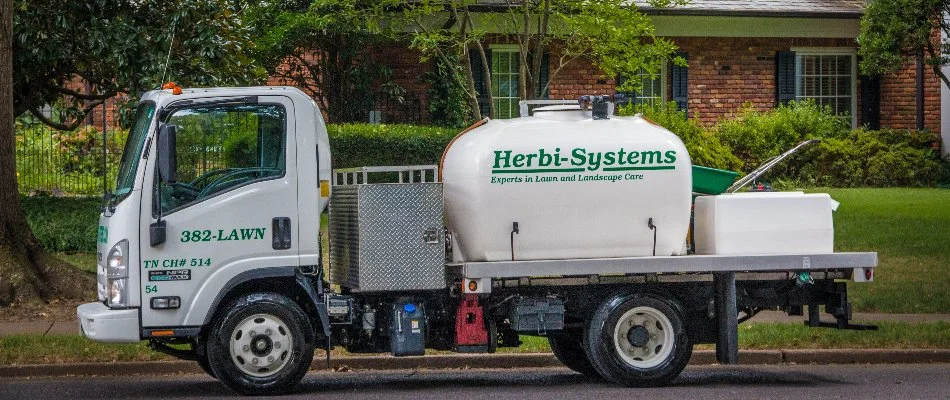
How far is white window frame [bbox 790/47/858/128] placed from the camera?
2767cm

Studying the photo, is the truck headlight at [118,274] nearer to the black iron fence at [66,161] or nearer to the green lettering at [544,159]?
the green lettering at [544,159]

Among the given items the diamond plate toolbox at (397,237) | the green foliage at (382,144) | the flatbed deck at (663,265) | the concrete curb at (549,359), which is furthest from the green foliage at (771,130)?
the diamond plate toolbox at (397,237)

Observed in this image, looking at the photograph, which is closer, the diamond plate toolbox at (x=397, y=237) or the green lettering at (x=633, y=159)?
the diamond plate toolbox at (x=397, y=237)

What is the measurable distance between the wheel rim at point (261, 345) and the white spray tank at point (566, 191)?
1.47 metres

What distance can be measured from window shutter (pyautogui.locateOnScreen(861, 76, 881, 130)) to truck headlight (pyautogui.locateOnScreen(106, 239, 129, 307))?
830 inches

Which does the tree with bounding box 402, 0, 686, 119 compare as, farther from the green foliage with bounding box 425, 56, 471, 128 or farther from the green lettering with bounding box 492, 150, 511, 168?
the green lettering with bounding box 492, 150, 511, 168

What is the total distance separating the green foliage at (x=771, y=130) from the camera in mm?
26016

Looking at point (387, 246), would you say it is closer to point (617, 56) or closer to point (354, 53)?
point (617, 56)

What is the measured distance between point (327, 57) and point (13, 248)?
34.5 ft

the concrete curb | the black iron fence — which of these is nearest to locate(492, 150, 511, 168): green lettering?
the concrete curb

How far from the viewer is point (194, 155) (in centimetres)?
1003

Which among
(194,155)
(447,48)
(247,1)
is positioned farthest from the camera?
(447,48)

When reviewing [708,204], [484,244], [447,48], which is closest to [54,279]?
[484,244]

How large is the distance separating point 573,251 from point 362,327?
1.67 m
